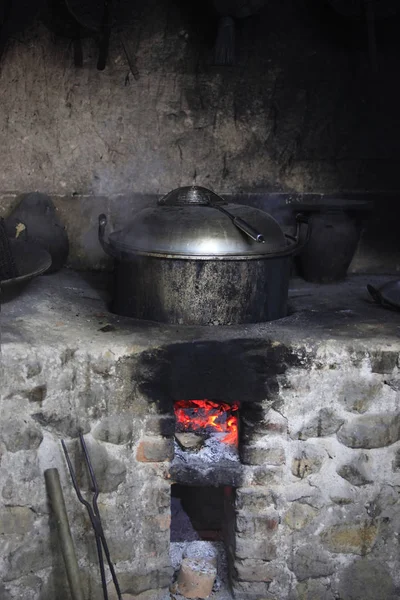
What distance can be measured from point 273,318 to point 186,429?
28.6 inches

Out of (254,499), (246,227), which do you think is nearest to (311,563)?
(254,499)

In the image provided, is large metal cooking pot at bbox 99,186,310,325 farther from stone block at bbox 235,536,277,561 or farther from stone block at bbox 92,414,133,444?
stone block at bbox 235,536,277,561

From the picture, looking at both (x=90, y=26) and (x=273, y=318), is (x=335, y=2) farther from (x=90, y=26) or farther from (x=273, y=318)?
(x=273, y=318)

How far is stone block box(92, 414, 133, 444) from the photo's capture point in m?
2.99

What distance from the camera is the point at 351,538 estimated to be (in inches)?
124

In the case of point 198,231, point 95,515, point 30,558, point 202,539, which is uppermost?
point 198,231

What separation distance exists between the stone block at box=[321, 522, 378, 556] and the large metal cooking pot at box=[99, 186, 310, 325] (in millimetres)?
1085

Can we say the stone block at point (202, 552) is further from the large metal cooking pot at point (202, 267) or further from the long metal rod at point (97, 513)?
the large metal cooking pot at point (202, 267)

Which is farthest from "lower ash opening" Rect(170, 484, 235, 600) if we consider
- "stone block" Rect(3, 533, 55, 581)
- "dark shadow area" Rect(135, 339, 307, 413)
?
"stone block" Rect(3, 533, 55, 581)

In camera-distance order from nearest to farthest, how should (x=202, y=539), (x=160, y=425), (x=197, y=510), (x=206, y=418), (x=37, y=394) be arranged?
1. (x=37, y=394)
2. (x=160, y=425)
3. (x=206, y=418)
4. (x=202, y=539)
5. (x=197, y=510)

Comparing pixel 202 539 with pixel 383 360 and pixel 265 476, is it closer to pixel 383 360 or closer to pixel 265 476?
pixel 265 476

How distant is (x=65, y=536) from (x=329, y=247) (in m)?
2.36

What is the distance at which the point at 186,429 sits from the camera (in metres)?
3.32

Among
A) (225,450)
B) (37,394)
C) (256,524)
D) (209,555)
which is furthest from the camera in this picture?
(209,555)
